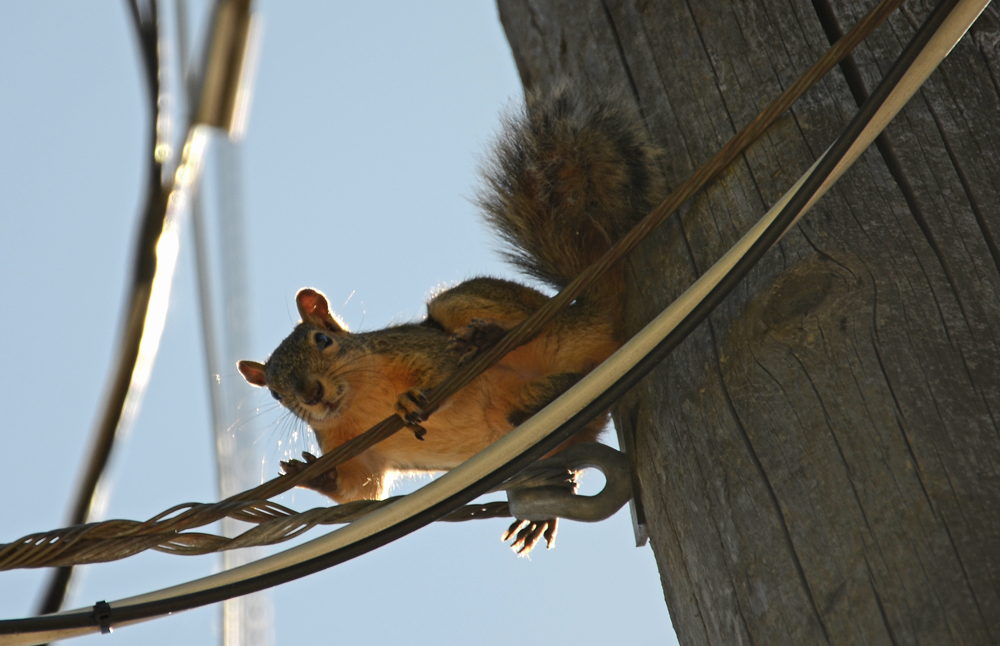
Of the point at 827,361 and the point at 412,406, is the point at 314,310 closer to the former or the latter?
the point at 412,406

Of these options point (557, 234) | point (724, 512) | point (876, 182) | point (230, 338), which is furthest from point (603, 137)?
point (230, 338)

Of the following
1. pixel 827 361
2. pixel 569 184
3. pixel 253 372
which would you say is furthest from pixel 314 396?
pixel 827 361

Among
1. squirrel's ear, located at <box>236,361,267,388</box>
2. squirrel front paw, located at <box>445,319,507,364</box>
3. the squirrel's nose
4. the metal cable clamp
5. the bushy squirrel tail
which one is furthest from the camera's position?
squirrel's ear, located at <box>236,361,267,388</box>

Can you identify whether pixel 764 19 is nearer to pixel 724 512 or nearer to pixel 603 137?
pixel 603 137

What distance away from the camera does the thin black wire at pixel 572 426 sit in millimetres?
1027

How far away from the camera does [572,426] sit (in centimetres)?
108

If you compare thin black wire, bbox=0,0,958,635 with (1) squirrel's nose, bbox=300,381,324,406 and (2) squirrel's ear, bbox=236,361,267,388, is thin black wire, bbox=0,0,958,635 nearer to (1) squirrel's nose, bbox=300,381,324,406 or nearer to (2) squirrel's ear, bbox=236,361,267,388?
(1) squirrel's nose, bbox=300,381,324,406

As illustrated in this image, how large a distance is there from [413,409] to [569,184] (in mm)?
479

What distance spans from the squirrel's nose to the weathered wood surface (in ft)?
2.85

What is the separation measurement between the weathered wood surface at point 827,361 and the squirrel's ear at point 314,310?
3.77ft

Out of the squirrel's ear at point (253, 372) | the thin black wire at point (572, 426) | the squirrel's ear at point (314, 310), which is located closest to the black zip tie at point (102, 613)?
the thin black wire at point (572, 426)

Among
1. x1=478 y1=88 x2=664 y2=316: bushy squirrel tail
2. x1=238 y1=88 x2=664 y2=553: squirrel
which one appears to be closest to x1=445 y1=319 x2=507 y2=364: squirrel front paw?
x1=238 y1=88 x2=664 y2=553: squirrel

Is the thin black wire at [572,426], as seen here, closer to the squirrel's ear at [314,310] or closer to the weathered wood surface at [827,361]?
the weathered wood surface at [827,361]

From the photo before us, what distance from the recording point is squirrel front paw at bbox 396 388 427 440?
150 centimetres
